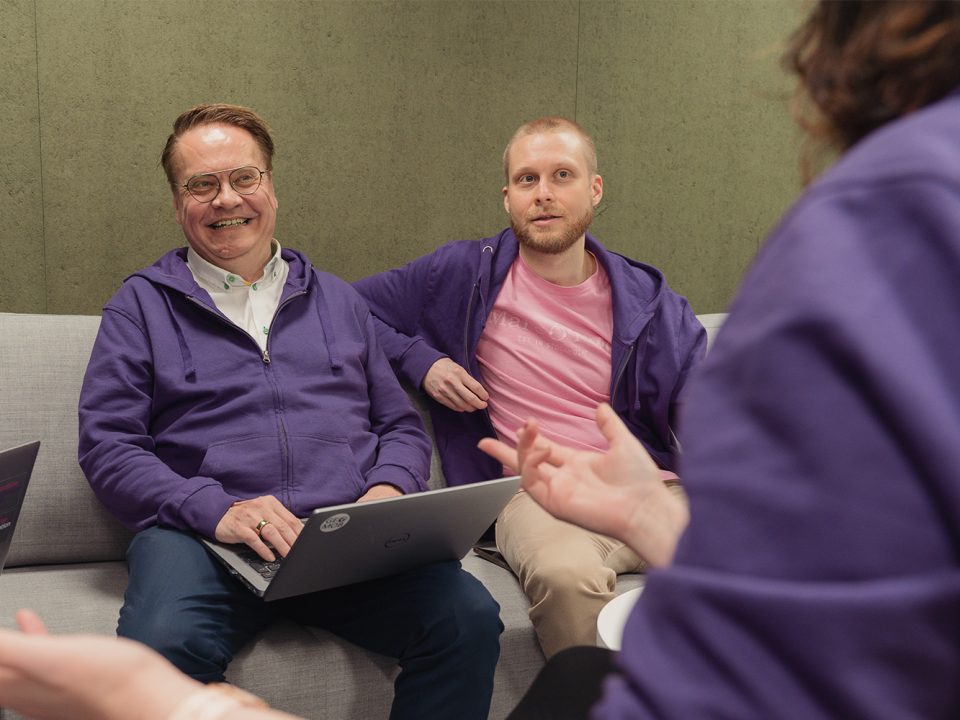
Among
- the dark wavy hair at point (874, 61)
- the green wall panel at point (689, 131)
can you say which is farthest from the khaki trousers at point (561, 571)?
the green wall panel at point (689, 131)

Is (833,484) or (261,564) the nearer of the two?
(833,484)

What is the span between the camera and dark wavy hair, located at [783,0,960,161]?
0.54 m

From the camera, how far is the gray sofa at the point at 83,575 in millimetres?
1809

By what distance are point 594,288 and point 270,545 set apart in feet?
4.13

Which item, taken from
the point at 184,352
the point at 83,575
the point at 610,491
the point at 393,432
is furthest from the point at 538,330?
the point at 610,491

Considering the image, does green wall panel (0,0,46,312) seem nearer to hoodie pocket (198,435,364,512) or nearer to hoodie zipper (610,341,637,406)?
hoodie pocket (198,435,364,512)

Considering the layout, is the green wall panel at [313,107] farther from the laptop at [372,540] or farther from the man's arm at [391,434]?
the laptop at [372,540]

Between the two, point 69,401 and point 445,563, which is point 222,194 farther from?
point 445,563

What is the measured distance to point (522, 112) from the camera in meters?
3.28

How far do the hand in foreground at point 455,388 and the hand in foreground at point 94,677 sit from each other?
181 centimetres

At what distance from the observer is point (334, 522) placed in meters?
1.53

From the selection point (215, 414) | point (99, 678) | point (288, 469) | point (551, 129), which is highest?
point (551, 129)

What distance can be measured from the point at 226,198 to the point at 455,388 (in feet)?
2.44

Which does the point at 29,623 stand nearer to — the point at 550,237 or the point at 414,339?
the point at 414,339
